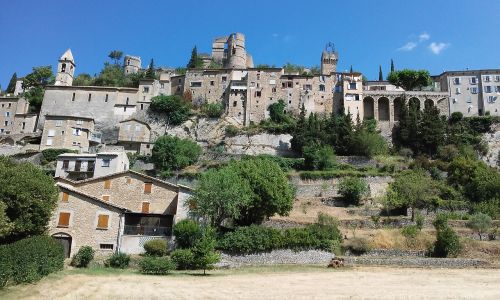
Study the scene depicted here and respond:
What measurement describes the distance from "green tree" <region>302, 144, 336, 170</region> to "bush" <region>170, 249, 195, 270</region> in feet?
104

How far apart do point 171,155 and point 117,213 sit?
25.4 meters

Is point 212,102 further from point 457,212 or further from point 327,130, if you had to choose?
point 457,212

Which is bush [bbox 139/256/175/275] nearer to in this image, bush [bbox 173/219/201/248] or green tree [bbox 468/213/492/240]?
bush [bbox 173/219/201/248]

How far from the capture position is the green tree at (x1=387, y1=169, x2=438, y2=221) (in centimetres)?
4462

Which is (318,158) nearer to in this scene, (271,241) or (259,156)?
(259,156)

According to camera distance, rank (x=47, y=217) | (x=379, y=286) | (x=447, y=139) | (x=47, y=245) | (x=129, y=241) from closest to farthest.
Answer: (x=379, y=286)
(x=47, y=245)
(x=47, y=217)
(x=129, y=241)
(x=447, y=139)

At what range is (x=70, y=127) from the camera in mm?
71500

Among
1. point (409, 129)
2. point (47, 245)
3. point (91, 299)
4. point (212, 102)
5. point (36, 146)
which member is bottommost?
point (91, 299)

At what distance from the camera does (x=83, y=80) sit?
98.9 m

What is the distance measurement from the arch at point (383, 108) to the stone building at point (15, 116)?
2483 inches

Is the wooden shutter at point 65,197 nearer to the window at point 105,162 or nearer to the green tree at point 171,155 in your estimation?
the window at point 105,162

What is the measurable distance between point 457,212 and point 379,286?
26666 mm

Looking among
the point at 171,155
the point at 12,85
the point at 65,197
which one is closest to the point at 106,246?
the point at 65,197

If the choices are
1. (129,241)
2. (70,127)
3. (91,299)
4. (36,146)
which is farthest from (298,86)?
(91,299)
